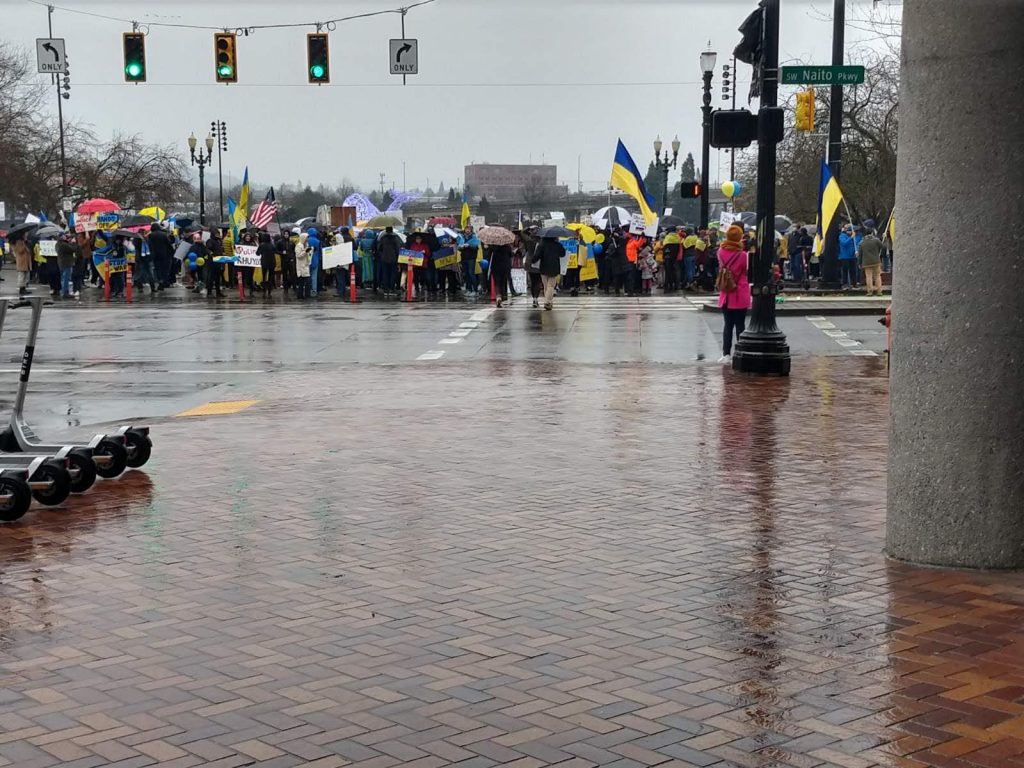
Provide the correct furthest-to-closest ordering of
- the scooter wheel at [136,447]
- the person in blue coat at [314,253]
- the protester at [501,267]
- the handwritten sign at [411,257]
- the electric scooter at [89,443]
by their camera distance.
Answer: the person in blue coat at [314,253] < the handwritten sign at [411,257] < the protester at [501,267] < the scooter wheel at [136,447] < the electric scooter at [89,443]

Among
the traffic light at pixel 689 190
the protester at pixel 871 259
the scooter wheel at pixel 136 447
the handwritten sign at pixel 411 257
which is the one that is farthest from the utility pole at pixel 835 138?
the scooter wheel at pixel 136 447

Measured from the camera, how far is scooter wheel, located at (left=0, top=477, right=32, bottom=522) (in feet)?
27.3

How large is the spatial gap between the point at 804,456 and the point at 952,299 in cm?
383

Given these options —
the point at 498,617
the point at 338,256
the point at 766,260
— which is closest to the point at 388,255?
the point at 338,256

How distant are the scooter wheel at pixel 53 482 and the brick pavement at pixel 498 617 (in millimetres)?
126

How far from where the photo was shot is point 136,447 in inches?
395

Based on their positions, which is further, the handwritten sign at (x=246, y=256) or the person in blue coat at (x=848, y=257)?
the person in blue coat at (x=848, y=257)

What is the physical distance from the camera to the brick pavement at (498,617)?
490 cm

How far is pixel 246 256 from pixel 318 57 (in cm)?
572

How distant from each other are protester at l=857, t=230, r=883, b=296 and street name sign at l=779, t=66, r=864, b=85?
1475 cm

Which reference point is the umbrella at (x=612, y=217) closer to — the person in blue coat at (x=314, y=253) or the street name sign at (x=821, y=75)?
the person in blue coat at (x=314, y=253)

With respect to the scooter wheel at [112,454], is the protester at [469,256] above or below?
above

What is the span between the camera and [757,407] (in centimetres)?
1379

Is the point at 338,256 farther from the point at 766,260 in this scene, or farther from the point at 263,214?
the point at 766,260
